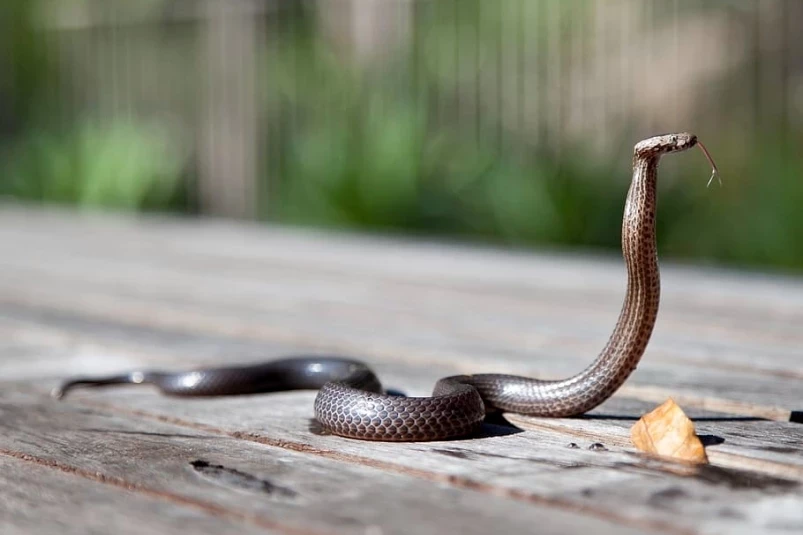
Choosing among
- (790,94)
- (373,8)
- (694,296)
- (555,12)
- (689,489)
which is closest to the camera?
(689,489)

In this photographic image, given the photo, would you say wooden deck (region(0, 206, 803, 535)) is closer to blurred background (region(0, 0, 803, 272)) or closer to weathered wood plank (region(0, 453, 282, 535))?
weathered wood plank (region(0, 453, 282, 535))

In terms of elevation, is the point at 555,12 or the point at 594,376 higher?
the point at 555,12

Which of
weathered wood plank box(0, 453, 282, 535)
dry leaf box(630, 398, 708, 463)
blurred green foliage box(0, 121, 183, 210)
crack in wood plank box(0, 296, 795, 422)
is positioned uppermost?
blurred green foliage box(0, 121, 183, 210)

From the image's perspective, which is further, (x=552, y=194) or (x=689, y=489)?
(x=552, y=194)

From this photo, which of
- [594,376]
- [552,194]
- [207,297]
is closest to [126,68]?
[552,194]

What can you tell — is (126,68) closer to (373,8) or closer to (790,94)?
A: (373,8)

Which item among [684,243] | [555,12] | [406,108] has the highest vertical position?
[555,12]

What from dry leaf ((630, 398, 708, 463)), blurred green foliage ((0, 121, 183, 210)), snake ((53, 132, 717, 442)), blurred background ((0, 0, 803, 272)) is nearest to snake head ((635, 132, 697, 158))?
snake ((53, 132, 717, 442))
